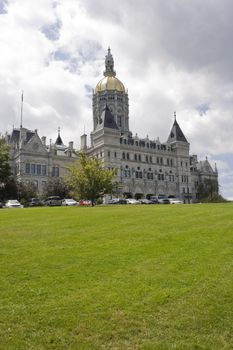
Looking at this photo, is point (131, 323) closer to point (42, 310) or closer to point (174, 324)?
A: point (174, 324)

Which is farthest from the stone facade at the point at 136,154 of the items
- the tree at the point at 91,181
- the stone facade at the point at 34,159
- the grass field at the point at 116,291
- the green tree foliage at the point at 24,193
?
the grass field at the point at 116,291

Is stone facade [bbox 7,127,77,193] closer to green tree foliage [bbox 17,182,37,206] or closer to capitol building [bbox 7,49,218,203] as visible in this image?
capitol building [bbox 7,49,218,203]

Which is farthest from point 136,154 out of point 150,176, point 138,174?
point 150,176

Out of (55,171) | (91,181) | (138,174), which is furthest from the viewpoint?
(138,174)

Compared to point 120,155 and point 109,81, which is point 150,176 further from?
point 109,81

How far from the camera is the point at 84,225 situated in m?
19.2

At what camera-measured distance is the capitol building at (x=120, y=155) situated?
303 ft

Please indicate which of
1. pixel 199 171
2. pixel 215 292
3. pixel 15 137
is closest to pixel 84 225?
pixel 215 292

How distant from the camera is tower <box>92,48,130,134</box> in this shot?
120750 millimetres

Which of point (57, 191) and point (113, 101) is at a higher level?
point (113, 101)

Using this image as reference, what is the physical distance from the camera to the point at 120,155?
102 m

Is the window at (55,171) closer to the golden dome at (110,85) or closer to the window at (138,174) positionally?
the window at (138,174)

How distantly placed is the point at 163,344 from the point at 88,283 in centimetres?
312

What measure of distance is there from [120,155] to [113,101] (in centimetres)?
2589
